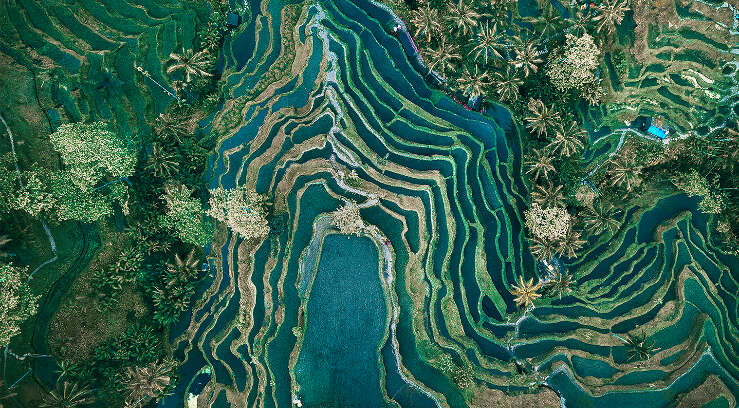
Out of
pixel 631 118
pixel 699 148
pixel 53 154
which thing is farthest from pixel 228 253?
pixel 699 148

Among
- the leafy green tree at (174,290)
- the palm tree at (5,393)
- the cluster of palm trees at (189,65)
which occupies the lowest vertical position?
the palm tree at (5,393)

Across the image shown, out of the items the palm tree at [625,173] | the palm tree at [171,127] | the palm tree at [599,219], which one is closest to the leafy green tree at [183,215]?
the palm tree at [171,127]

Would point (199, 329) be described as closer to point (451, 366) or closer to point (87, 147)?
point (87, 147)

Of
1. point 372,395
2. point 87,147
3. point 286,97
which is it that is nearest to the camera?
point 87,147

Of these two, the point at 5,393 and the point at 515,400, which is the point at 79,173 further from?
the point at 515,400

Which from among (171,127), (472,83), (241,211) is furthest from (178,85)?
(472,83)

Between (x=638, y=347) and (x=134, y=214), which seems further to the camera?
(x=134, y=214)

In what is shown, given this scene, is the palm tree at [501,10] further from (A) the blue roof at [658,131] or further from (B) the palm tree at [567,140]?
(A) the blue roof at [658,131]
